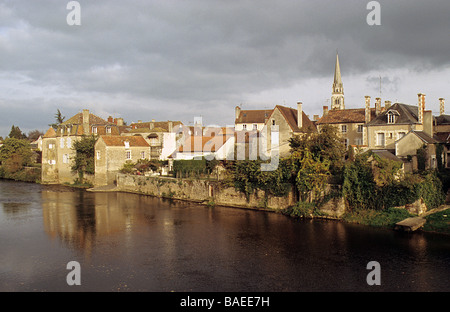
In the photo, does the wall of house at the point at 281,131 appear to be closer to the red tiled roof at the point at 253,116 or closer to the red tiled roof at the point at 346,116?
the red tiled roof at the point at 346,116

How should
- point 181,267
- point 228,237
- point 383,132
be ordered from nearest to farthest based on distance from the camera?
point 181,267, point 228,237, point 383,132

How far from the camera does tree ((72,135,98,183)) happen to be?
1785 inches

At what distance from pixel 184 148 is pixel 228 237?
2234 centimetres

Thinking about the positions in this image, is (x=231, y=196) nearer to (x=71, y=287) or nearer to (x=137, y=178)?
(x=137, y=178)

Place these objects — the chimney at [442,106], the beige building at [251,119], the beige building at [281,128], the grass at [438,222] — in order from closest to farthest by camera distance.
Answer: the grass at [438,222]
the beige building at [281,128]
the chimney at [442,106]
the beige building at [251,119]

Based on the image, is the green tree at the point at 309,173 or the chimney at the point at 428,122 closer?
the green tree at the point at 309,173

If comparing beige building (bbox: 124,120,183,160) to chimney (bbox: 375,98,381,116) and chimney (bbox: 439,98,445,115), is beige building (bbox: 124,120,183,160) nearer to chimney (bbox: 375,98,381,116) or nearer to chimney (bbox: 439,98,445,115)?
chimney (bbox: 375,98,381,116)

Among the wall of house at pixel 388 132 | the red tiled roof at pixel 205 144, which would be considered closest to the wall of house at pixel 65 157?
the red tiled roof at pixel 205 144

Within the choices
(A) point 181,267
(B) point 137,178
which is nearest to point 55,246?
(A) point 181,267

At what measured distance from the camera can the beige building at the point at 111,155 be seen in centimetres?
4325

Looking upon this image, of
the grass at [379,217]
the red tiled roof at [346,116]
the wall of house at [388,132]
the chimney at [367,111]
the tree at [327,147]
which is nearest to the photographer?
the grass at [379,217]

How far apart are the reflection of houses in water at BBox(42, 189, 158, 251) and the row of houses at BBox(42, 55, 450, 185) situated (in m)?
7.23

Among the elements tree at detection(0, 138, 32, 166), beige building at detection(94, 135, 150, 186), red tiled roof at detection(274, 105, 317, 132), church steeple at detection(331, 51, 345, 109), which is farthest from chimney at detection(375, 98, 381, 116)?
tree at detection(0, 138, 32, 166)
